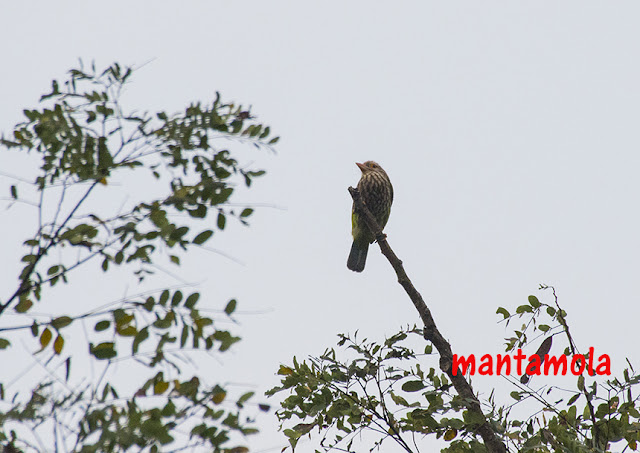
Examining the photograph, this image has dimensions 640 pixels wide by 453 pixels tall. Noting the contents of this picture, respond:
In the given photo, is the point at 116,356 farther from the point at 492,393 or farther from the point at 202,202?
the point at 492,393

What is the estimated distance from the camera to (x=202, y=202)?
2211 mm

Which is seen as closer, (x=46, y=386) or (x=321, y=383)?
(x=46, y=386)

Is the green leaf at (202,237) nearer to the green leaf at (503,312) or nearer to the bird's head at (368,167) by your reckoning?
the green leaf at (503,312)

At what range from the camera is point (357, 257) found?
782 cm

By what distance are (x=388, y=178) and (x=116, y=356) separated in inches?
253

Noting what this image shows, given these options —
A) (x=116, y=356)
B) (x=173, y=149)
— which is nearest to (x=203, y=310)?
(x=116, y=356)

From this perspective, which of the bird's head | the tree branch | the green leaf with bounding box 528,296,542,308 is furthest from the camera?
the bird's head

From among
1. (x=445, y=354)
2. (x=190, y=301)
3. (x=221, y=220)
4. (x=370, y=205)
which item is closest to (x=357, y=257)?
(x=370, y=205)

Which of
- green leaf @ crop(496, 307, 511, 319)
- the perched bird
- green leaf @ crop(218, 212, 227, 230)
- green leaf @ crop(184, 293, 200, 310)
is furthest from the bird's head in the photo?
green leaf @ crop(184, 293, 200, 310)

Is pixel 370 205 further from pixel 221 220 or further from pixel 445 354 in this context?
pixel 221 220

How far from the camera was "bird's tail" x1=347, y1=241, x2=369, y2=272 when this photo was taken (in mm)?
7801

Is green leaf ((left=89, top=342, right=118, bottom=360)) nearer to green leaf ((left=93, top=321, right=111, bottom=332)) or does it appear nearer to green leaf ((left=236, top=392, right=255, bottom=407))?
green leaf ((left=93, top=321, right=111, bottom=332))

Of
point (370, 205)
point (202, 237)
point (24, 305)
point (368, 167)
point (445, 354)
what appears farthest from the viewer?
point (368, 167)

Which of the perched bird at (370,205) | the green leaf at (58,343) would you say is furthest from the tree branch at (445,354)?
the perched bird at (370,205)
